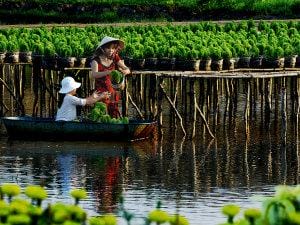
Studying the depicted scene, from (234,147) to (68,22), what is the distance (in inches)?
1118

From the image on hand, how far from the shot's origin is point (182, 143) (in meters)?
30.5

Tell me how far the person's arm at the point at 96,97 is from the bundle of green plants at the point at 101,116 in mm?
136

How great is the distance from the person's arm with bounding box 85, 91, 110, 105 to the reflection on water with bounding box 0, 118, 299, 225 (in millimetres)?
915

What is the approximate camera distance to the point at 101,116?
2948cm

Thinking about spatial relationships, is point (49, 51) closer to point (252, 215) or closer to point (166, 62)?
point (166, 62)

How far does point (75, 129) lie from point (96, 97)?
31.7 inches

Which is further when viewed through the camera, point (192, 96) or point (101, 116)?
point (192, 96)

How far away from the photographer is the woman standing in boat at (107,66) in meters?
29.6

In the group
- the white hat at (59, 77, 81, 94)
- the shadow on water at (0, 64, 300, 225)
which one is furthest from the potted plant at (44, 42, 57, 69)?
the white hat at (59, 77, 81, 94)

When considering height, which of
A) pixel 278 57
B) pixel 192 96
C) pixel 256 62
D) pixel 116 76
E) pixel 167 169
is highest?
pixel 278 57

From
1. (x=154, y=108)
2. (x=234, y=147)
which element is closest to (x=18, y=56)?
(x=154, y=108)

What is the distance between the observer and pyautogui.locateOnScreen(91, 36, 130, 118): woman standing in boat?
97.2ft

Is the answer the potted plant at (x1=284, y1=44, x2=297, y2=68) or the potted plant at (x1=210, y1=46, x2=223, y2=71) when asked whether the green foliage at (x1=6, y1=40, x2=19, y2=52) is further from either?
the potted plant at (x1=284, y1=44, x2=297, y2=68)

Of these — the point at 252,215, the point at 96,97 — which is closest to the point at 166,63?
the point at 96,97
